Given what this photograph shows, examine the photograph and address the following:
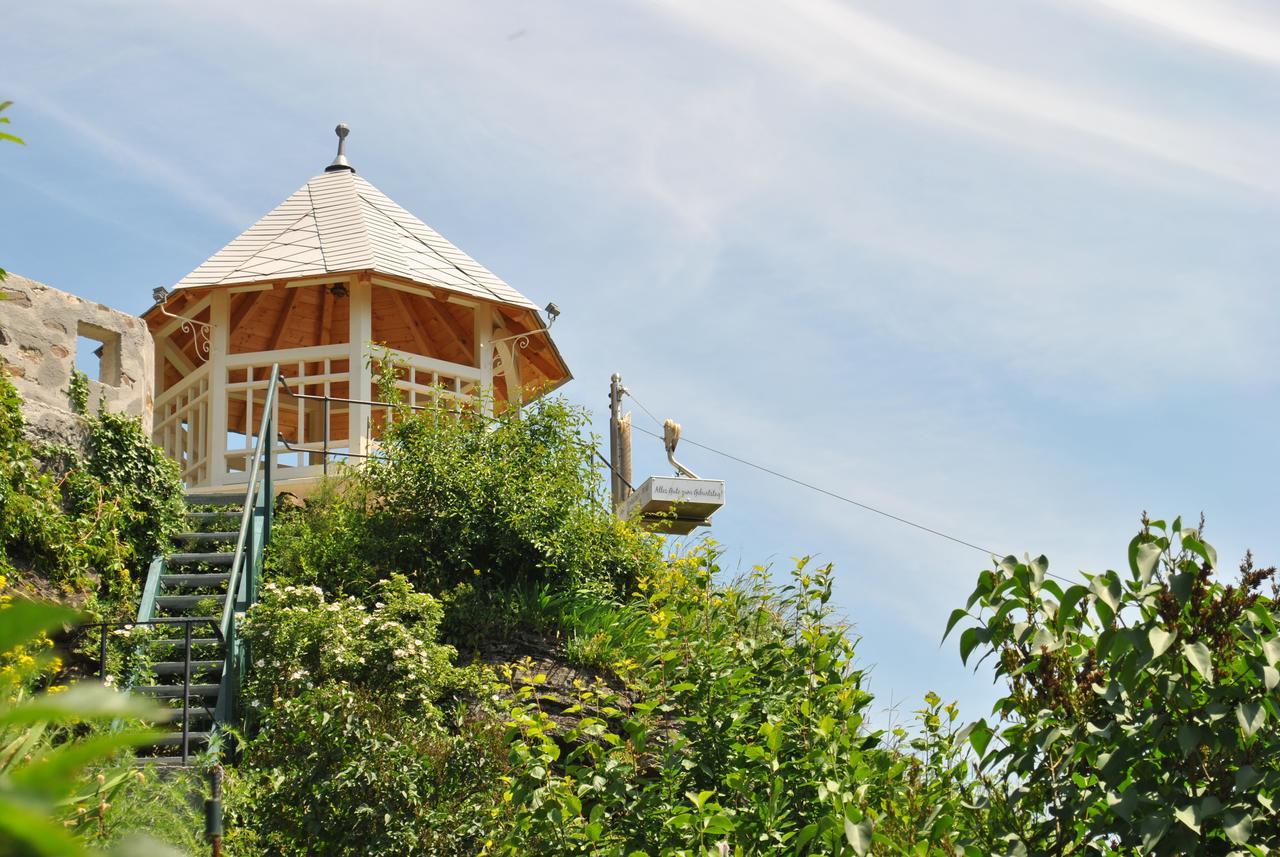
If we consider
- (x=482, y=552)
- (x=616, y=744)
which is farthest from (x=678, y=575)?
(x=482, y=552)

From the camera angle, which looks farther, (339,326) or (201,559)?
(339,326)

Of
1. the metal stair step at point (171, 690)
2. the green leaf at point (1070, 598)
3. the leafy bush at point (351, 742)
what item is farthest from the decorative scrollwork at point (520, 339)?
the green leaf at point (1070, 598)

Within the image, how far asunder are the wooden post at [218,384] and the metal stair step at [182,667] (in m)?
4.65

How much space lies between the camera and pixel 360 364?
14219 millimetres

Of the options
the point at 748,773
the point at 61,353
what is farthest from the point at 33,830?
the point at 61,353

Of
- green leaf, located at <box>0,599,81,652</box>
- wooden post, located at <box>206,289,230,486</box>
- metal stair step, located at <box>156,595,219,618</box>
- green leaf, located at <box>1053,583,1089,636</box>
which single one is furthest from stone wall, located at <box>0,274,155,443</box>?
green leaf, located at <box>0,599,81,652</box>

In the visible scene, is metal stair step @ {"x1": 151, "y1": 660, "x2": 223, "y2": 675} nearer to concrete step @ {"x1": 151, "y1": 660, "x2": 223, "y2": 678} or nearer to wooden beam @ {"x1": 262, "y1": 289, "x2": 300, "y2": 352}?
concrete step @ {"x1": 151, "y1": 660, "x2": 223, "y2": 678}

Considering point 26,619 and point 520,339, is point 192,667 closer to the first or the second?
point 520,339

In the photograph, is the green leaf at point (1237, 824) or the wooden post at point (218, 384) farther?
the wooden post at point (218, 384)

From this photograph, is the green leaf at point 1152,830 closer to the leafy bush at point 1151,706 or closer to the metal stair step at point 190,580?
the leafy bush at point 1151,706

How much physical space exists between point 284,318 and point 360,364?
3.72 metres

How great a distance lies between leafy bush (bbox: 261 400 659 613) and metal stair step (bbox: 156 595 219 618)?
0.79 metres

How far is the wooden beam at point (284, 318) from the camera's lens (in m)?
17.2

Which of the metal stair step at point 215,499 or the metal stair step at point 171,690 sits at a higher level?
the metal stair step at point 215,499
